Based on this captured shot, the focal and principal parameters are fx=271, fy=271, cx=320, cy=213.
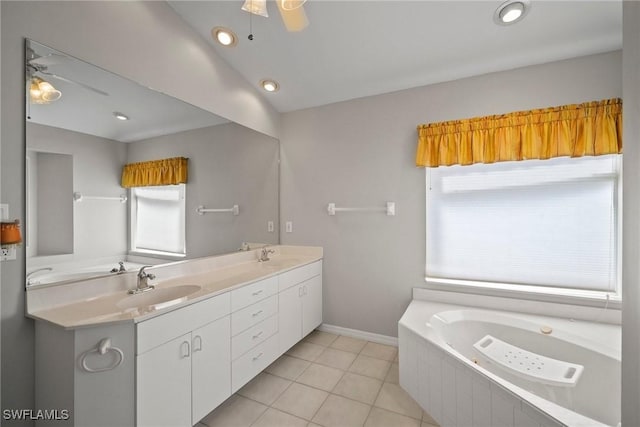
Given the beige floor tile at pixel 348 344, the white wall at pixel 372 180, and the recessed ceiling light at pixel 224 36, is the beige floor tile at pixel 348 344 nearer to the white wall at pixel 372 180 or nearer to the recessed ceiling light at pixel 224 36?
the white wall at pixel 372 180

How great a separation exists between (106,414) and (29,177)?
118 centimetres

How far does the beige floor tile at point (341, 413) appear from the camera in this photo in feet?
5.60

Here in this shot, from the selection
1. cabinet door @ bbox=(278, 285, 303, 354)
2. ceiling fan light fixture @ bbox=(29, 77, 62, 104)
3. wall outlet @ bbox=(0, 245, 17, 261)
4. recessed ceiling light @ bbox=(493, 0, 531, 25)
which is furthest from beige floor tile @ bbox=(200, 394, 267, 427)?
recessed ceiling light @ bbox=(493, 0, 531, 25)

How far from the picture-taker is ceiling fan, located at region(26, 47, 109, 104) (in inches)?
52.6

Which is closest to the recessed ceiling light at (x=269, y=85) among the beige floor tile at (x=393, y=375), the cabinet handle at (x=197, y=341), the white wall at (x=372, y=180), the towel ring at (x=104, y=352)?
the white wall at (x=372, y=180)

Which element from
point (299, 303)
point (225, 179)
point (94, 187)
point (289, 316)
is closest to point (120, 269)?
point (94, 187)

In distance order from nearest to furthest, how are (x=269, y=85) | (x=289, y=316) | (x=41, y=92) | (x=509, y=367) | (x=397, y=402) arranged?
(x=41, y=92) → (x=509, y=367) → (x=397, y=402) → (x=289, y=316) → (x=269, y=85)

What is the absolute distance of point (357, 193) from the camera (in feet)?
9.09

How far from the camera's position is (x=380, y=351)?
2541 mm

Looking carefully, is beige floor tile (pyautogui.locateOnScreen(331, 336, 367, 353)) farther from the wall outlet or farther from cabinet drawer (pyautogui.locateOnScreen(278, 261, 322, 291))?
the wall outlet

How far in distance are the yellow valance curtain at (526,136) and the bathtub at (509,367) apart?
3.96 ft

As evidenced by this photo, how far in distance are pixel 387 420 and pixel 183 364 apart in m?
1.29

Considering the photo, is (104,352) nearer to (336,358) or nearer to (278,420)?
(278,420)

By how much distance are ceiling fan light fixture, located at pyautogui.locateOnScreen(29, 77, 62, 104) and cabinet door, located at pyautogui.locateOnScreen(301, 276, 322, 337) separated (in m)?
2.14
